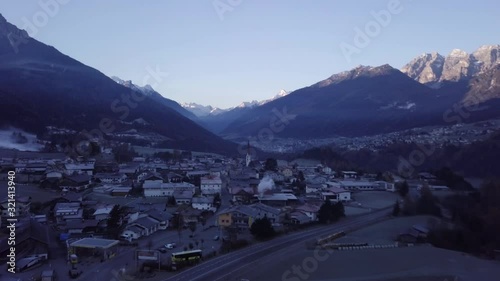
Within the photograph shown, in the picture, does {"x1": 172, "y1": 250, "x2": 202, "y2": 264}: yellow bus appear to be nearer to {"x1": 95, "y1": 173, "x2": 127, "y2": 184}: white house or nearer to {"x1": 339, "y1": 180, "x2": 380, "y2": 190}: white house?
{"x1": 95, "y1": 173, "x2": 127, "y2": 184}: white house

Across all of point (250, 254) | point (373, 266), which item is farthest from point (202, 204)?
point (373, 266)

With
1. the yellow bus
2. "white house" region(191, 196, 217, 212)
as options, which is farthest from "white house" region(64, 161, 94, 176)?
the yellow bus

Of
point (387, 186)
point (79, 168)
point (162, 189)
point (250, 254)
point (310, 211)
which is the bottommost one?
point (250, 254)

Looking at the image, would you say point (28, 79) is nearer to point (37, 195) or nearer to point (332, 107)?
point (37, 195)

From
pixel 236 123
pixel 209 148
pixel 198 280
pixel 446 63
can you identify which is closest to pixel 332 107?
pixel 236 123

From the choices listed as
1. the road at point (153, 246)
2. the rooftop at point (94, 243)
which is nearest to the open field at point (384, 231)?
the road at point (153, 246)

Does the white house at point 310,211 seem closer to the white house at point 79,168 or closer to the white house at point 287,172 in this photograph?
the white house at point 287,172

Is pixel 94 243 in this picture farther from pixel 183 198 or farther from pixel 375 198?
pixel 375 198

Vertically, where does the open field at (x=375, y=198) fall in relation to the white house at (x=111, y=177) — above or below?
below
